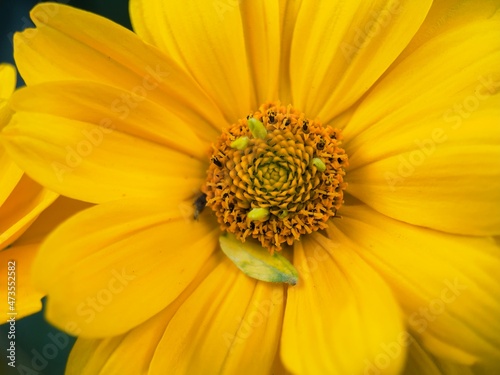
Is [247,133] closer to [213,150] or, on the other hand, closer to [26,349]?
[213,150]

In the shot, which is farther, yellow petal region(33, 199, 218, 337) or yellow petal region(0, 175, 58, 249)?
yellow petal region(0, 175, 58, 249)

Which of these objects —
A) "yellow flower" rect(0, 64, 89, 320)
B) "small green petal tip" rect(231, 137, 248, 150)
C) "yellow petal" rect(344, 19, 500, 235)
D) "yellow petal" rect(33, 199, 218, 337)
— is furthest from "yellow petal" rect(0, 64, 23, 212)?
"yellow petal" rect(344, 19, 500, 235)

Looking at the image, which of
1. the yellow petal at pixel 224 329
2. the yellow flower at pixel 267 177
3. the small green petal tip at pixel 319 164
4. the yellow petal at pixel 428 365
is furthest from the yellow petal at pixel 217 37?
the yellow petal at pixel 428 365

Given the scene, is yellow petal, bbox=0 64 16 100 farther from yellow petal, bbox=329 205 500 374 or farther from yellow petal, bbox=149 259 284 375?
yellow petal, bbox=329 205 500 374

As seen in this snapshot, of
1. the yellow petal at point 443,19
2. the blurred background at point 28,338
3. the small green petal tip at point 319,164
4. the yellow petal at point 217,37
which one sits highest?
the yellow petal at point 443,19

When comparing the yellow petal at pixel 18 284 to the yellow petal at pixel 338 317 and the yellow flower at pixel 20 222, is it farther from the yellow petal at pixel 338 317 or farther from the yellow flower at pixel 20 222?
the yellow petal at pixel 338 317
